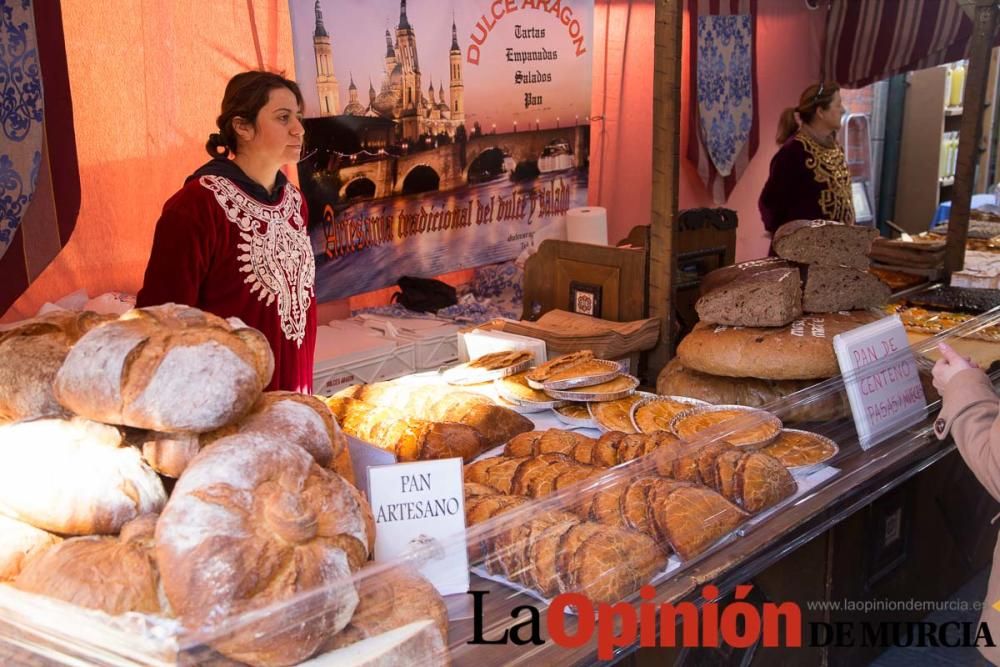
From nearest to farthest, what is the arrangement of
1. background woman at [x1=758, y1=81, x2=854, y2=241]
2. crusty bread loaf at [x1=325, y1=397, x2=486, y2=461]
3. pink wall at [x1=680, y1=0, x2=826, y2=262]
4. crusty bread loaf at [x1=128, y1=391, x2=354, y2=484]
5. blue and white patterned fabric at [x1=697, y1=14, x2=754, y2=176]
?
crusty bread loaf at [x1=128, y1=391, x2=354, y2=484]
crusty bread loaf at [x1=325, y1=397, x2=486, y2=461]
background woman at [x1=758, y1=81, x2=854, y2=241]
blue and white patterned fabric at [x1=697, y1=14, x2=754, y2=176]
pink wall at [x1=680, y1=0, x2=826, y2=262]

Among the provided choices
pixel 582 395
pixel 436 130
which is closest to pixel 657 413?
pixel 582 395

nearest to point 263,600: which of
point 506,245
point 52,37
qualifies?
point 52,37

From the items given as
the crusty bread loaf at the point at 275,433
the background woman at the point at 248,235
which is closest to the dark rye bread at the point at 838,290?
the background woman at the point at 248,235

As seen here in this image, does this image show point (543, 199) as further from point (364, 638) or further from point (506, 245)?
point (364, 638)

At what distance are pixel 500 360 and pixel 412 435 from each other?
0.66 m

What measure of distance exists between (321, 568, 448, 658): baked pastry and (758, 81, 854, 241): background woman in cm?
425

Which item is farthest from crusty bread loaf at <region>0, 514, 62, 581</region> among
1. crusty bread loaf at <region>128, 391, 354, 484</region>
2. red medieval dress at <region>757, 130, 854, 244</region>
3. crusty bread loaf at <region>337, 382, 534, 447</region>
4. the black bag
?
red medieval dress at <region>757, 130, 854, 244</region>

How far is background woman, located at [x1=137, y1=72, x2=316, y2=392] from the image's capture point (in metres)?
2.63

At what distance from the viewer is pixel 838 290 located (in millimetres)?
2850

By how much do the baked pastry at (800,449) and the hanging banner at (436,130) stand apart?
2.60 meters

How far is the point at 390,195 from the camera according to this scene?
177 inches

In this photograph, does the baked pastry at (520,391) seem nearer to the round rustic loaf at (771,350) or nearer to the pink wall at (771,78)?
the round rustic loaf at (771,350)

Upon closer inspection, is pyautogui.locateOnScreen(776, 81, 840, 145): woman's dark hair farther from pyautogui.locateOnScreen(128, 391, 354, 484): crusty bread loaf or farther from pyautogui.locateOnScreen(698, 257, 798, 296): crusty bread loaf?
pyautogui.locateOnScreen(128, 391, 354, 484): crusty bread loaf

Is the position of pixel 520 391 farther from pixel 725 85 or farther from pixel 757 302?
pixel 725 85
